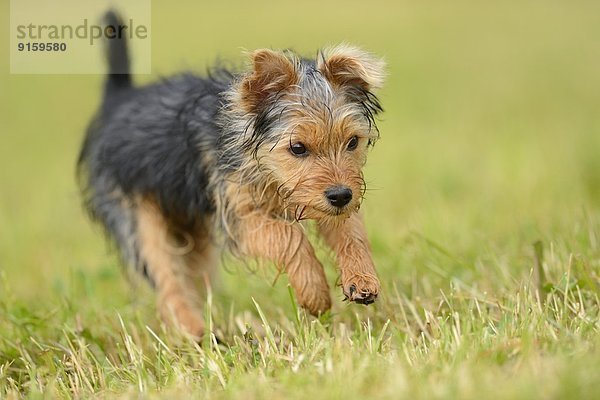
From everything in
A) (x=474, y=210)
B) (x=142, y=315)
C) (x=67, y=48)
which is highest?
(x=67, y=48)

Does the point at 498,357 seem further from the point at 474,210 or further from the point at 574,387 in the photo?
the point at 474,210

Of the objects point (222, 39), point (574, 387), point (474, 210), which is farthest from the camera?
point (222, 39)

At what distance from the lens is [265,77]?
5.06 meters

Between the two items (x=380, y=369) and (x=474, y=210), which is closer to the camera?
(x=380, y=369)

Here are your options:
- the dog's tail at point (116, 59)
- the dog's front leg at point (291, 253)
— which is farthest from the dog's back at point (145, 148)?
the dog's front leg at point (291, 253)

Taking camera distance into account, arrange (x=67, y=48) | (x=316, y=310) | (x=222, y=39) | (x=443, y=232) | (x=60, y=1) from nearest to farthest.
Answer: (x=316, y=310) < (x=443, y=232) < (x=67, y=48) < (x=60, y=1) < (x=222, y=39)

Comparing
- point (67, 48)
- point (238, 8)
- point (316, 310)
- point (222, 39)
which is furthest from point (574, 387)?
point (238, 8)

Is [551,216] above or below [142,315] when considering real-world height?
above

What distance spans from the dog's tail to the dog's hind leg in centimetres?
105

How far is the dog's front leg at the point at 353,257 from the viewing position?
16.1 feet

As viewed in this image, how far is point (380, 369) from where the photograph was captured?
402 centimetres

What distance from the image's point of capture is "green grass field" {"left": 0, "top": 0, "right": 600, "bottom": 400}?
13.4 ft

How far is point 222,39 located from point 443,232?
13649 mm

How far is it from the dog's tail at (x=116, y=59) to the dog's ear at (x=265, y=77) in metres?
2.15
